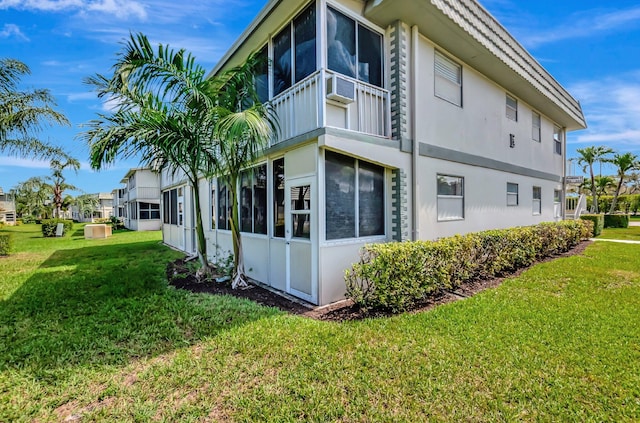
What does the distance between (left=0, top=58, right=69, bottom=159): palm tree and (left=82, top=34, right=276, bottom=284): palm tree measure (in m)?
8.01

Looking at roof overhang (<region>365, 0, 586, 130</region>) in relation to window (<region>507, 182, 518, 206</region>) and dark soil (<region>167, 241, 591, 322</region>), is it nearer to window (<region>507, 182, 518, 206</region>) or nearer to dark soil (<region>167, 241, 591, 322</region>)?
window (<region>507, 182, 518, 206</region>)

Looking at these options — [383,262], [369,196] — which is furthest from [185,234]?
[383,262]

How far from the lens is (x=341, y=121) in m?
5.91

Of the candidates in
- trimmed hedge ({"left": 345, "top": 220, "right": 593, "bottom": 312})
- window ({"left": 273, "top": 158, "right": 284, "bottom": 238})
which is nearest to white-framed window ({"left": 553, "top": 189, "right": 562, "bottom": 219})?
trimmed hedge ({"left": 345, "top": 220, "right": 593, "bottom": 312})

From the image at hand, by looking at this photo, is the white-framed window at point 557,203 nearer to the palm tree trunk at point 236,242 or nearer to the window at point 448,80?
the window at point 448,80

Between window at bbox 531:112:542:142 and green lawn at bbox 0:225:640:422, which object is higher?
window at bbox 531:112:542:142

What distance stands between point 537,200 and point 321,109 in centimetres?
1135

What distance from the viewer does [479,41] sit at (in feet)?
24.5

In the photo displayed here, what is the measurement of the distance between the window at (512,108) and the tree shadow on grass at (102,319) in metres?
10.5

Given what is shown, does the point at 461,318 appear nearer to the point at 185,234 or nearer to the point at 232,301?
the point at 232,301

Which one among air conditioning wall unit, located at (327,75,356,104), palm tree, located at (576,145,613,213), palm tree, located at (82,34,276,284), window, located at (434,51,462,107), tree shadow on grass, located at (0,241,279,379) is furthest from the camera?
palm tree, located at (576,145,613,213)

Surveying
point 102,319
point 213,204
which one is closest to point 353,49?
point 213,204

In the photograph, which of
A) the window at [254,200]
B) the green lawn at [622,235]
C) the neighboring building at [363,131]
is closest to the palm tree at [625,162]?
the green lawn at [622,235]

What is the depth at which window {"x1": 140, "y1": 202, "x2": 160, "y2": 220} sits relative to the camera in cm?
2912
